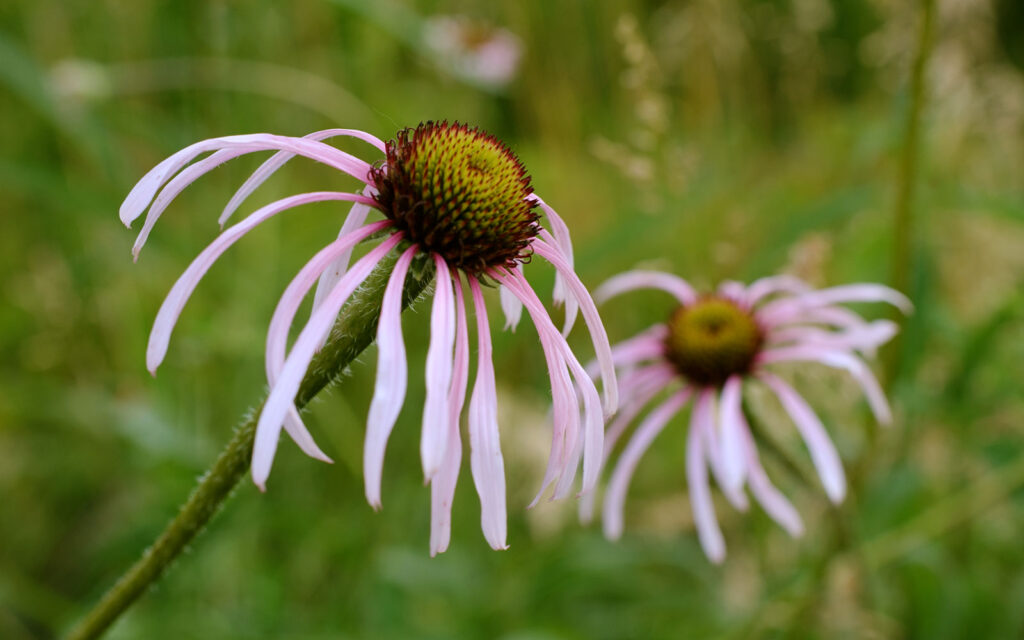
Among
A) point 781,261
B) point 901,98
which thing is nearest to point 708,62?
point 781,261

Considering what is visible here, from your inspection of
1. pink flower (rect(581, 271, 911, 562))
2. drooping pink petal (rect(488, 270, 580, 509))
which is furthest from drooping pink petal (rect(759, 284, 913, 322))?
drooping pink petal (rect(488, 270, 580, 509))

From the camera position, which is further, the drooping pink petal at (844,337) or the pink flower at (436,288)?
the drooping pink petal at (844,337)

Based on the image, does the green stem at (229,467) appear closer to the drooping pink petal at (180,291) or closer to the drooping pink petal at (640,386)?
the drooping pink petal at (180,291)

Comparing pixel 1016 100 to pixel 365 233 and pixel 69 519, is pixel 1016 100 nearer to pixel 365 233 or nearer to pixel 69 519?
pixel 365 233

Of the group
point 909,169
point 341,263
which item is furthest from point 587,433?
point 909,169

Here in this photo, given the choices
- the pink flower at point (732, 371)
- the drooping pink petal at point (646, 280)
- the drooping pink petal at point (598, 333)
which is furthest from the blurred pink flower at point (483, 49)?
the drooping pink petal at point (598, 333)

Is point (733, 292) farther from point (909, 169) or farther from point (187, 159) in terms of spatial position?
point (187, 159)
